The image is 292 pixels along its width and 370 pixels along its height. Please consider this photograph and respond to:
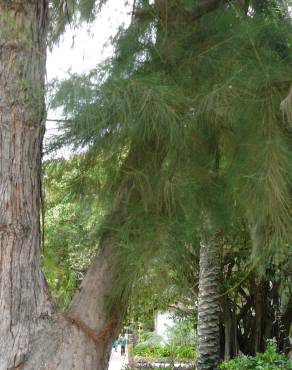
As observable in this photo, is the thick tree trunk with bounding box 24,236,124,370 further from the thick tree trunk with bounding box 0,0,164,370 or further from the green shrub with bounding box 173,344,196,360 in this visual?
the green shrub with bounding box 173,344,196,360

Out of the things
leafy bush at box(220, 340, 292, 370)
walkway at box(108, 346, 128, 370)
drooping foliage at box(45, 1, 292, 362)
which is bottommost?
walkway at box(108, 346, 128, 370)

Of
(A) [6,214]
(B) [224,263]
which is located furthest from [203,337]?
(A) [6,214]

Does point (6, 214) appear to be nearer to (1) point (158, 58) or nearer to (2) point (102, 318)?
(2) point (102, 318)

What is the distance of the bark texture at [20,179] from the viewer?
208 centimetres

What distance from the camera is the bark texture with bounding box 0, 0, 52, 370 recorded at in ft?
6.82

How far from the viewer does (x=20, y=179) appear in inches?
86.4

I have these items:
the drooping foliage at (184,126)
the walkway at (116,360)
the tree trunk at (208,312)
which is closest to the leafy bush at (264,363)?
the tree trunk at (208,312)

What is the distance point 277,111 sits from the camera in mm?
2410

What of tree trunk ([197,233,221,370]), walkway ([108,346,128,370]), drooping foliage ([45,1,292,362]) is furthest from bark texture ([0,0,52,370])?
walkway ([108,346,128,370])

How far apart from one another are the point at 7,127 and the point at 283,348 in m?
7.01

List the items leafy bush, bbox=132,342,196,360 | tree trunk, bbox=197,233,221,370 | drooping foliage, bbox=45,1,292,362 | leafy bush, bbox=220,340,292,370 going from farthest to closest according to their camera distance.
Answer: leafy bush, bbox=132,342,196,360
tree trunk, bbox=197,233,221,370
leafy bush, bbox=220,340,292,370
drooping foliage, bbox=45,1,292,362

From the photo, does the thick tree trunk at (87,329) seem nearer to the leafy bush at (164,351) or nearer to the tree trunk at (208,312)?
the tree trunk at (208,312)

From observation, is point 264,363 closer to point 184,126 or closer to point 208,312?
point 208,312

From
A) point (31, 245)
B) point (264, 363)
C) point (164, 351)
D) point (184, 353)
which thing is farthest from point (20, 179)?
point (164, 351)
